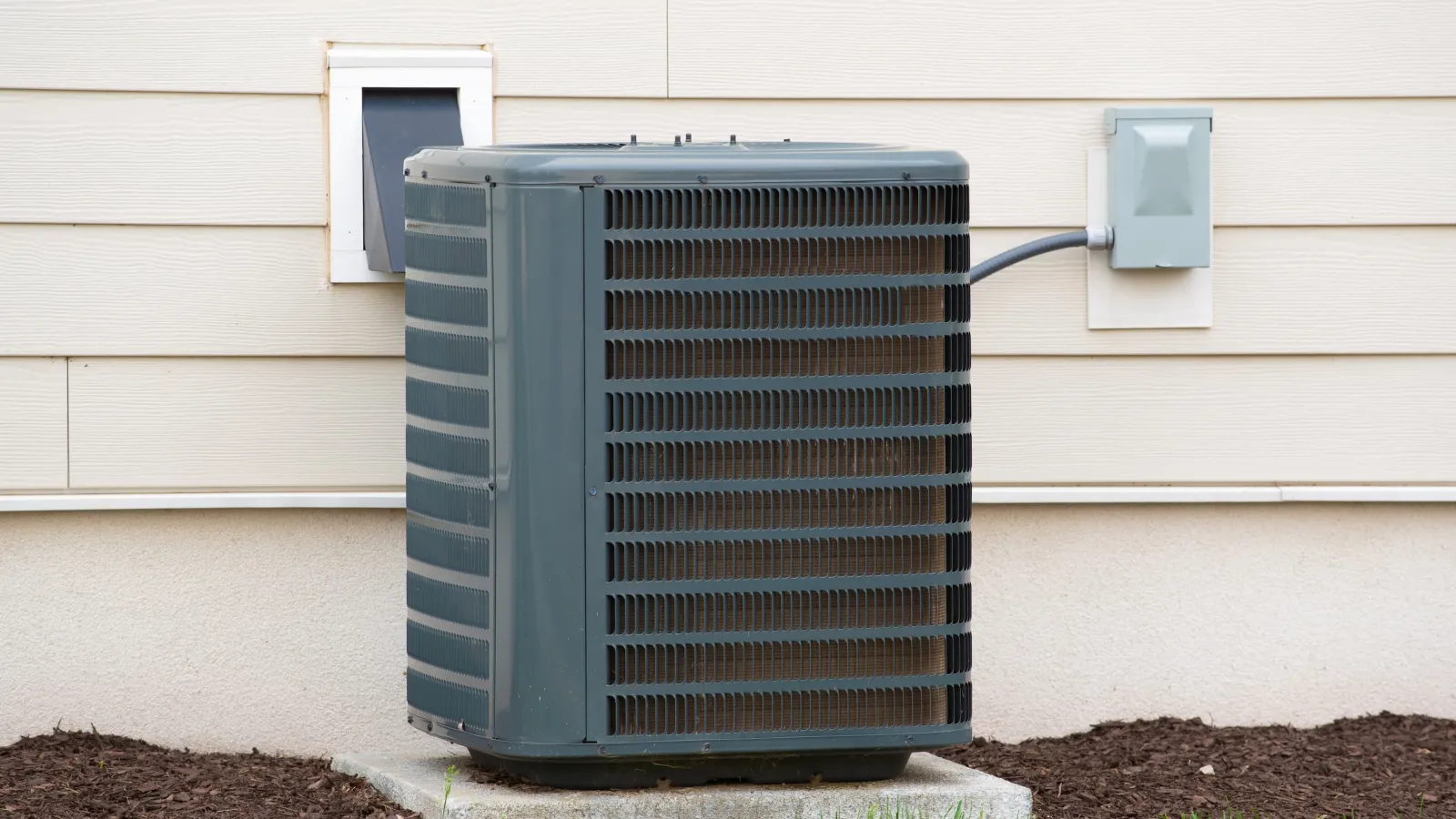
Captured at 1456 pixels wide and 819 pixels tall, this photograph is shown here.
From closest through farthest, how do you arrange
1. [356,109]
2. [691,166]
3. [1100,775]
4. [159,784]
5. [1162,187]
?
[691,166] < [159,784] < [1100,775] < [356,109] < [1162,187]

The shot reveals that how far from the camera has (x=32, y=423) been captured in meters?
3.82

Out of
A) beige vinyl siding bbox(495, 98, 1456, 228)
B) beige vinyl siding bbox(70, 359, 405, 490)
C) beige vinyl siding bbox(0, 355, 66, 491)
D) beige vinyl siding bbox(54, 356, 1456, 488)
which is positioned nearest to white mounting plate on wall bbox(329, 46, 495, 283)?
beige vinyl siding bbox(70, 359, 405, 490)

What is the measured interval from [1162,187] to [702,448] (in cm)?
150

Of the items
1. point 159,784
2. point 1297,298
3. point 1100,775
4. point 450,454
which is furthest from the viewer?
point 1297,298

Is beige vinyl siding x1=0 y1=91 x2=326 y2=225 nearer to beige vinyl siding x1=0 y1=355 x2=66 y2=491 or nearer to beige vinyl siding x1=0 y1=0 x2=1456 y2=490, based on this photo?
beige vinyl siding x1=0 y1=0 x2=1456 y2=490

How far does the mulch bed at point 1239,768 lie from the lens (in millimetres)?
3549

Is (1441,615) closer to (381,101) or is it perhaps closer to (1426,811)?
(1426,811)

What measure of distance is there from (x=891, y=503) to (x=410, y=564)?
38.3 inches

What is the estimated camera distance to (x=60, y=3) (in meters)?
3.76

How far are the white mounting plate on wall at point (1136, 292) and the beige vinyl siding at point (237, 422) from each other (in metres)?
1.66

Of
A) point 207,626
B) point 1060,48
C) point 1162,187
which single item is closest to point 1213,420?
point 1162,187

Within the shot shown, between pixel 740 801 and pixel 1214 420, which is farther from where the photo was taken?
pixel 1214 420

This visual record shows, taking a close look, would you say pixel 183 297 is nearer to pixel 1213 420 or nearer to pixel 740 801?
pixel 740 801

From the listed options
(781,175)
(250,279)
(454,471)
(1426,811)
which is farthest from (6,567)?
(1426,811)
